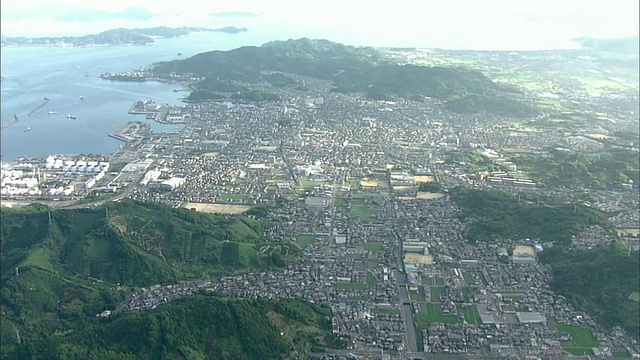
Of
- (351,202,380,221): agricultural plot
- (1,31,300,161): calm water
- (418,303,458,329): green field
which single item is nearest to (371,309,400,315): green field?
(418,303,458,329): green field

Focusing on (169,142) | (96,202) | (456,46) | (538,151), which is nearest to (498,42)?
(456,46)

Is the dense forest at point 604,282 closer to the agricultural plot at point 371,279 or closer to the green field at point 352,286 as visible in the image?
the agricultural plot at point 371,279

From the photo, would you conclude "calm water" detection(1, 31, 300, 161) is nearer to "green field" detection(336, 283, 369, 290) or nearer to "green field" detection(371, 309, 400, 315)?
"green field" detection(336, 283, 369, 290)

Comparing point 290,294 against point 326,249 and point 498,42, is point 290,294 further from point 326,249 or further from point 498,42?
point 498,42

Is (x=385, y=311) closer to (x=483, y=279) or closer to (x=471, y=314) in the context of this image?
(x=471, y=314)

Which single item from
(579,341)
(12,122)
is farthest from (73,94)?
(579,341)
